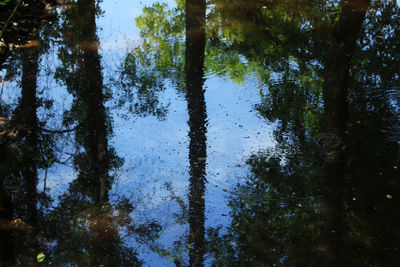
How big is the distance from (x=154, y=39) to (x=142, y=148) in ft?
15.3

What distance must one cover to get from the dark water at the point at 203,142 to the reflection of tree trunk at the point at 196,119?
0.03 meters

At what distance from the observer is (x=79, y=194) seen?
214 inches

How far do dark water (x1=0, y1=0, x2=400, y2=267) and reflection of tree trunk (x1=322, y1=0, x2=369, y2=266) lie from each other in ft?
0.08

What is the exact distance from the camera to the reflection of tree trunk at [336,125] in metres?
4.66

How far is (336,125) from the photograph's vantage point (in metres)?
6.42

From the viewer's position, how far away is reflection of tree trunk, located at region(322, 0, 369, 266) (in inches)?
183

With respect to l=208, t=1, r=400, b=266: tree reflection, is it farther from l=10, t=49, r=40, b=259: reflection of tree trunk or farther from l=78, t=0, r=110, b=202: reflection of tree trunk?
l=10, t=49, r=40, b=259: reflection of tree trunk

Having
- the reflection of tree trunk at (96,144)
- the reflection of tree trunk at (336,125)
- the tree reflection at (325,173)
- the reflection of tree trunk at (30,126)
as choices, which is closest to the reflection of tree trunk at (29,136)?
the reflection of tree trunk at (30,126)

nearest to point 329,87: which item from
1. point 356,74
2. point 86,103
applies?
point 356,74

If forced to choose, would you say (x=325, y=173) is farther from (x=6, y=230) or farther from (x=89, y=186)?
(x=6, y=230)

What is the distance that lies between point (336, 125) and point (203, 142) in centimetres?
220

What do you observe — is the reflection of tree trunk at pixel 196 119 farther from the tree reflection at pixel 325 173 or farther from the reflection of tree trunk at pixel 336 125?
the reflection of tree trunk at pixel 336 125

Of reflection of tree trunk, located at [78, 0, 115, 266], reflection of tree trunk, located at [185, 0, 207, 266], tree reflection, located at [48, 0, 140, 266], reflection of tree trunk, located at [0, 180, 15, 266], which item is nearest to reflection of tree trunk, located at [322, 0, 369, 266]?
reflection of tree trunk, located at [185, 0, 207, 266]

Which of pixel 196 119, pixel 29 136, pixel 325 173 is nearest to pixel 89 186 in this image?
pixel 29 136
